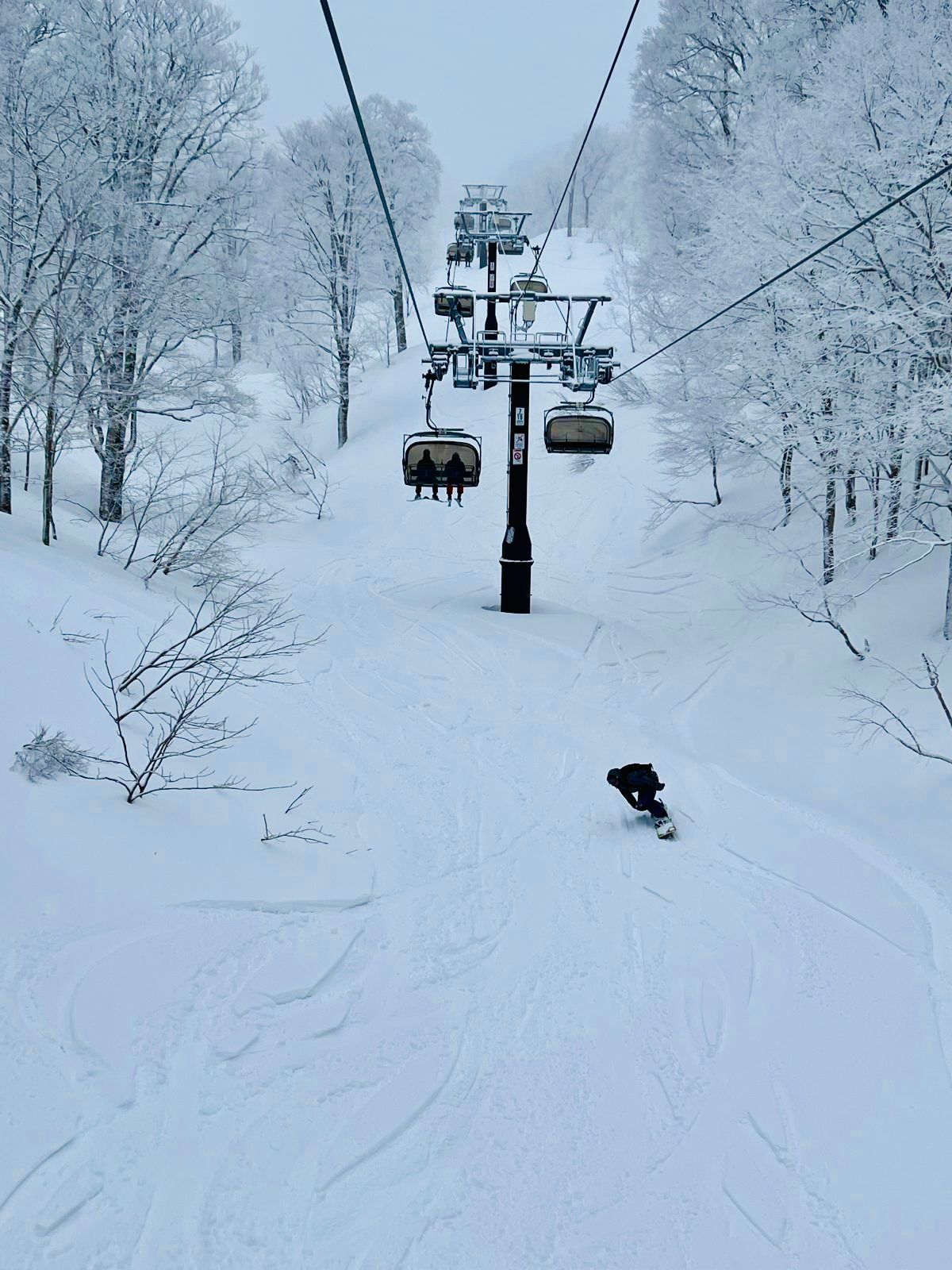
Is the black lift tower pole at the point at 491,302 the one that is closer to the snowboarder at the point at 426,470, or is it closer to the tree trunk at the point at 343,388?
the snowboarder at the point at 426,470

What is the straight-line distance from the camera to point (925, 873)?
5195 mm

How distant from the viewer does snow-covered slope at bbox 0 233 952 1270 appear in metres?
2.60

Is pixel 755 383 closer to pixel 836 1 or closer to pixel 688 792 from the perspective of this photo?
pixel 688 792

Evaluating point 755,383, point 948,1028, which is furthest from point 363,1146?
point 755,383

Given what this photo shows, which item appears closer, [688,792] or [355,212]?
[688,792]

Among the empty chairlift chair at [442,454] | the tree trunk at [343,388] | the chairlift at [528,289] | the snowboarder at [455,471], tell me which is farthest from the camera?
the tree trunk at [343,388]

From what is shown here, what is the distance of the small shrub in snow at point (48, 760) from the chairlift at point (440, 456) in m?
7.39

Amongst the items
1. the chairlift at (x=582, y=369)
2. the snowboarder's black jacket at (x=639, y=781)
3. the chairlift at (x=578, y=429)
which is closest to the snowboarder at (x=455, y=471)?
the chairlift at (x=578, y=429)

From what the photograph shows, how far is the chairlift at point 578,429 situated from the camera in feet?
35.2

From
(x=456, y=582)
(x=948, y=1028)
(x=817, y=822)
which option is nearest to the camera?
(x=948, y=1028)

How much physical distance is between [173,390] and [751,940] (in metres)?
12.5

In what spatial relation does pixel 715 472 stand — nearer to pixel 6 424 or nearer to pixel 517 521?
pixel 517 521

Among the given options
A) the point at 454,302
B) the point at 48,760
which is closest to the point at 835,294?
the point at 454,302

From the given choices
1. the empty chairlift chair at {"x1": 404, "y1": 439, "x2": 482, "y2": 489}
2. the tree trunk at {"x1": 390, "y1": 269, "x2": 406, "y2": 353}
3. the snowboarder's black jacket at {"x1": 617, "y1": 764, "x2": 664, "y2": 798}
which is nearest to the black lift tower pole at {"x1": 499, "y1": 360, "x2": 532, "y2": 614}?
the empty chairlift chair at {"x1": 404, "y1": 439, "x2": 482, "y2": 489}
